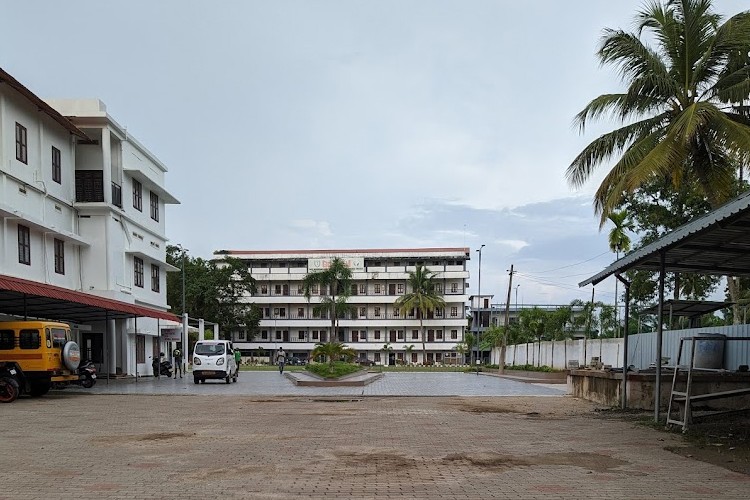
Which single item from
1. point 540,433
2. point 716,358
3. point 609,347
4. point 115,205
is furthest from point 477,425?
point 115,205

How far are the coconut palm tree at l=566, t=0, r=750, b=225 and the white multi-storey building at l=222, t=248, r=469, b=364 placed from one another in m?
69.5

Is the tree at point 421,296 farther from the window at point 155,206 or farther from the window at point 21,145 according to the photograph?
the window at point 21,145

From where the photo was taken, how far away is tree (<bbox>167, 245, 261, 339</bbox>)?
79.6 m

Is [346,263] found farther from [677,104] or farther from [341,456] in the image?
[341,456]

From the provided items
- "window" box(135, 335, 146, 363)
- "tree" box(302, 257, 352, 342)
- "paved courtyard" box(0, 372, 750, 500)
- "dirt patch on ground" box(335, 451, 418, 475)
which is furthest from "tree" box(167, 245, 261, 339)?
"dirt patch on ground" box(335, 451, 418, 475)

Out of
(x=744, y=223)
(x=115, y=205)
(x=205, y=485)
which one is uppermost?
(x=115, y=205)

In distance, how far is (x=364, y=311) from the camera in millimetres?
92125

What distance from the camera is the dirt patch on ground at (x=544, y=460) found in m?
10.1

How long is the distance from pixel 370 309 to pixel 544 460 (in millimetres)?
81655

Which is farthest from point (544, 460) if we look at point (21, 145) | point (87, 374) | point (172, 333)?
point (172, 333)

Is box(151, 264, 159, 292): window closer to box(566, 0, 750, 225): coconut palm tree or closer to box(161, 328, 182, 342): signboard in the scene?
box(161, 328, 182, 342): signboard

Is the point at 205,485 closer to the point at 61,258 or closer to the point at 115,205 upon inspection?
the point at 61,258

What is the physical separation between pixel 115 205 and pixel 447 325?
58763 mm

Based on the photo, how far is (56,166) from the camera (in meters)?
33.8
